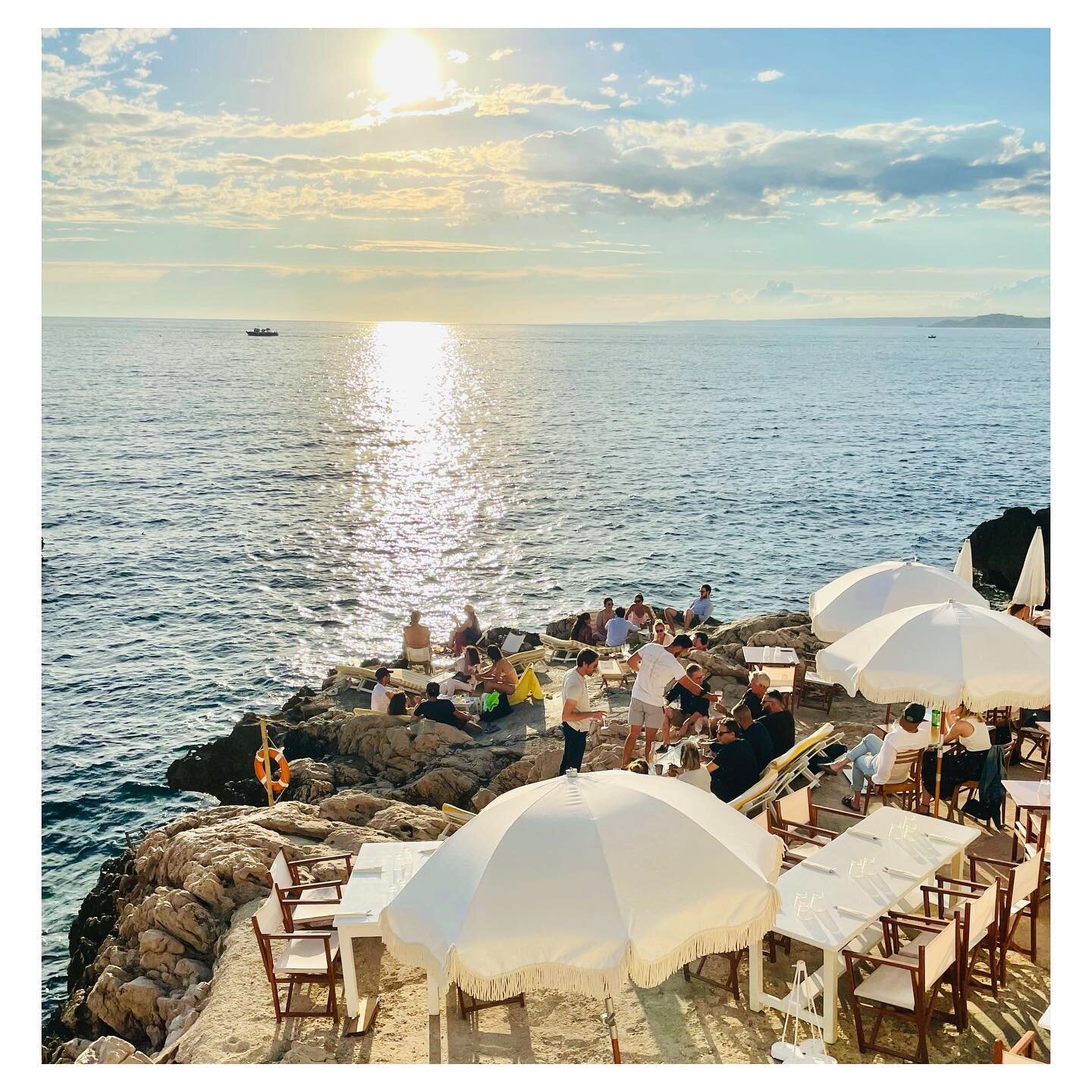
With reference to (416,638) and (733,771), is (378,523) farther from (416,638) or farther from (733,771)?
(733,771)

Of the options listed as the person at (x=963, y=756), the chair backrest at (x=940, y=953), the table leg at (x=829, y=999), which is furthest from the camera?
the person at (x=963, y=756)

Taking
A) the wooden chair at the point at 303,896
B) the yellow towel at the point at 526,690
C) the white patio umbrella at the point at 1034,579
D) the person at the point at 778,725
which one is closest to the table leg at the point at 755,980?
the wooden chair at the point at 303,896

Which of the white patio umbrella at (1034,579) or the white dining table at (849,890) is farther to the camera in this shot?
the white patio umbrella at (1034,579)

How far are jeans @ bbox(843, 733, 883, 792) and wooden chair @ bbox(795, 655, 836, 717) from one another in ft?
10.6

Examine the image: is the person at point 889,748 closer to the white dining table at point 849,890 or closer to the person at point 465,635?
the white dining table at point 849,890

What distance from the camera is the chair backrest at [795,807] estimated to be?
9.67 m

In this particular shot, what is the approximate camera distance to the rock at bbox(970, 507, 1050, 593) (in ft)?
115

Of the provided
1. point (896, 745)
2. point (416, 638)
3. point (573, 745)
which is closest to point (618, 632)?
point (416, 638)

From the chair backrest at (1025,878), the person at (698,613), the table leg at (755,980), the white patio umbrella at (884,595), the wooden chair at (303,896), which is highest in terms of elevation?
the white patio umbrella at (884,595)

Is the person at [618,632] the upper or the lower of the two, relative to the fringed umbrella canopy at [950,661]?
lower

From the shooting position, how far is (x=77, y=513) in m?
52.2

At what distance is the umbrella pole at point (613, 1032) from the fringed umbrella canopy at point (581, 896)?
1022mm

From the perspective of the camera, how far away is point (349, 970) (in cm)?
777
